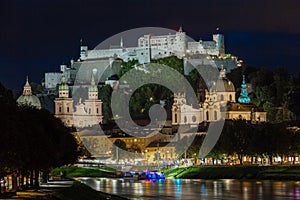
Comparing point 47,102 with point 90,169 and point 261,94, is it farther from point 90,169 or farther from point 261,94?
point 90,169

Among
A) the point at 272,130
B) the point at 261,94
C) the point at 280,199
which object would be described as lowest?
the point at 280,199

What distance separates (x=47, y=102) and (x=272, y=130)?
10144 cm

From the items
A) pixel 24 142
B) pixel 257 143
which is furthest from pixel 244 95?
pixel 24 142

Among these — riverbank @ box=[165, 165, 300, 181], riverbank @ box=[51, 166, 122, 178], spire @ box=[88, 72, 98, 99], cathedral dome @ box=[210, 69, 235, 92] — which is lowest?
riverbank @ box=[165, 165, 300, 181]

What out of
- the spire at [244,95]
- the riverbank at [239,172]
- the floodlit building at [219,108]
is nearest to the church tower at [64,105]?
the floodlit building at [219,108]

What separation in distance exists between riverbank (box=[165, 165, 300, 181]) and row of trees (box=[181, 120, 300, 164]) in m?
4.33

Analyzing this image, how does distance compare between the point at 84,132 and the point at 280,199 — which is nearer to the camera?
the point at 280,199

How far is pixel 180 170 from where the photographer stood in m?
109

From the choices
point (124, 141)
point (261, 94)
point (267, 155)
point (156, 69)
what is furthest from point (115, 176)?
point (156, 69)

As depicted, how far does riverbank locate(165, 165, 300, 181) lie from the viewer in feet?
281

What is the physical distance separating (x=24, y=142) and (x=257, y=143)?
184 ft

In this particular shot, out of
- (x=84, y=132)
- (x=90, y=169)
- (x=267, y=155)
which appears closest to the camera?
(x=267, y=155)

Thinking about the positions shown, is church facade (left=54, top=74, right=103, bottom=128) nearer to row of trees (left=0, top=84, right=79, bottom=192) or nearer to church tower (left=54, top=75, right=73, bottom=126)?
church tower (left=54, top=75, right=73, bottom=126)

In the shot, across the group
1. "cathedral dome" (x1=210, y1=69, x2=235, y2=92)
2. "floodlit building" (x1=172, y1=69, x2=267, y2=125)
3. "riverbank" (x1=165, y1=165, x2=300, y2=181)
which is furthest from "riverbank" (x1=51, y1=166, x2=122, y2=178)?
"cathedral dome" (x1=210, y1=69, x2=235, y2=92)
